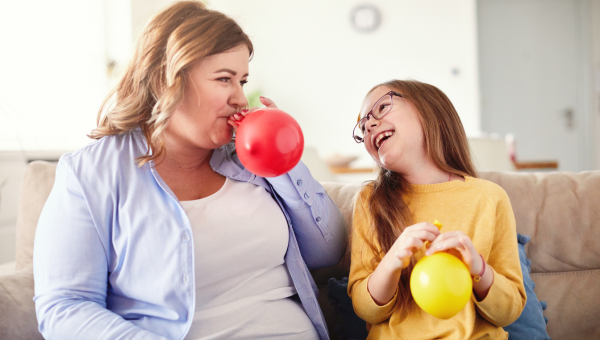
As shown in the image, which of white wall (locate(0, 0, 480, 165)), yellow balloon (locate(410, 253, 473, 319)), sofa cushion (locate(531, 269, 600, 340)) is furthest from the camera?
white wall (locate(0, 0, 480, 165))

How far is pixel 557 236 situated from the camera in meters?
1.48

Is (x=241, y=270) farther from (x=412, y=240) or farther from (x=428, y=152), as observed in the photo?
(x=428, y=152)

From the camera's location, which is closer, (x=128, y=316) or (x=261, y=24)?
(x=128, y=316)

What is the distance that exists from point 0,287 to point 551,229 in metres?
1.67

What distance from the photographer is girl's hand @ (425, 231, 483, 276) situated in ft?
2.85

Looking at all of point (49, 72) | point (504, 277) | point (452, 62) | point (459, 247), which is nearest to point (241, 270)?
point (459, 247)

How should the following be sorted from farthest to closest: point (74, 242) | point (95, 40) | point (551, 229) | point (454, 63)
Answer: point (454, 63), point (95, 40), point (551, 229), point (74, 242)

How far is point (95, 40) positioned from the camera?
12.2 feet

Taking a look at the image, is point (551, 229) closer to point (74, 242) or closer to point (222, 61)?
point (222, 61)

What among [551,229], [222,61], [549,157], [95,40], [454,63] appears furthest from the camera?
[549,157]

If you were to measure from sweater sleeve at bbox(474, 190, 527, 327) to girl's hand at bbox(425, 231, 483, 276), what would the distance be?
13cm

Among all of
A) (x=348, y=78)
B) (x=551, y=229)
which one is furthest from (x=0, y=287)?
(x=348, y=78)


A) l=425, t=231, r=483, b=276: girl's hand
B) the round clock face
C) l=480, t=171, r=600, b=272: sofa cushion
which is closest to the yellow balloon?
l=425, t=231, r=483, b=276: girl's hand

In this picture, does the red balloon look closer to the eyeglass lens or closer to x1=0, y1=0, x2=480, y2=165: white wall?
the eyeglass lens
